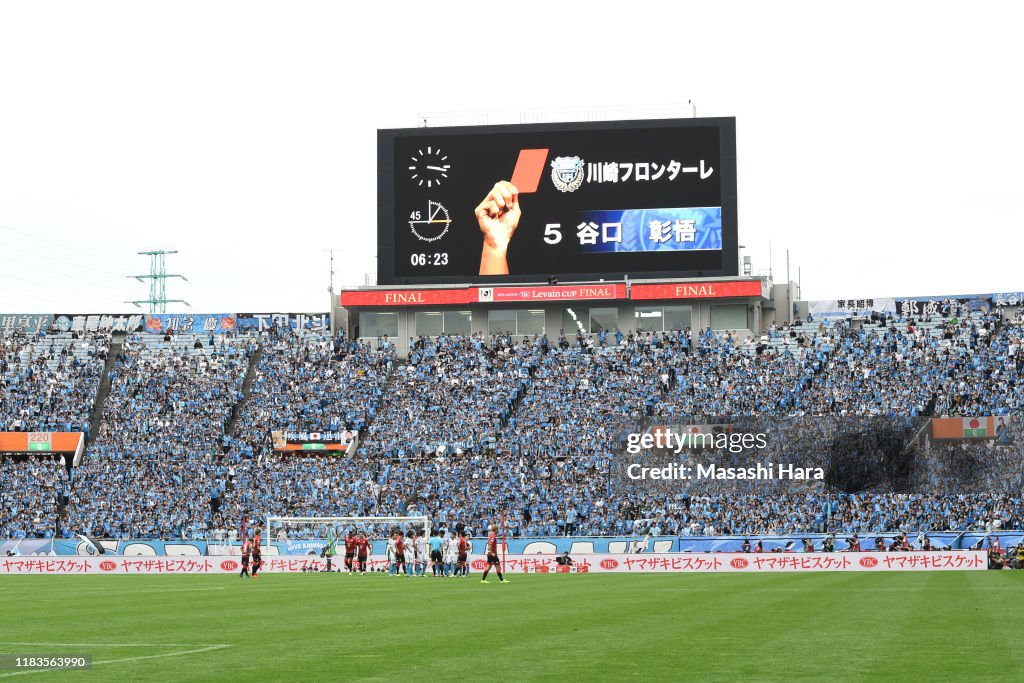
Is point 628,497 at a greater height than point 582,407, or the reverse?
point 582,407

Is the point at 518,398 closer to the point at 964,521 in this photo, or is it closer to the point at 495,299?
the point at 495,299

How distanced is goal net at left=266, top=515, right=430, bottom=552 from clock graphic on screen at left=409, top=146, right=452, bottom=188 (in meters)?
22.7

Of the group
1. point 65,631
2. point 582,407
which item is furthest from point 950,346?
point 65,631

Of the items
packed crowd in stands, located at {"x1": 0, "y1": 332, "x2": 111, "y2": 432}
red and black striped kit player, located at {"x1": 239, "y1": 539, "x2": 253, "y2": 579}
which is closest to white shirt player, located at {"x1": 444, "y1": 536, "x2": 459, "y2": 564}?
red and black striped kit player, located at {"x1": 239, "y1": 539, "x2": 253, "y2": 579}

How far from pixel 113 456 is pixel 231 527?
37.0 feet

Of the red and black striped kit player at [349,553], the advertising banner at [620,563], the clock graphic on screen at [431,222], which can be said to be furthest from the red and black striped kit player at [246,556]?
the clock graphic on screen at [431,222]

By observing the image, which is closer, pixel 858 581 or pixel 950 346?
pixel 858 581

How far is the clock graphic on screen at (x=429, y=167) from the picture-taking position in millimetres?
79312

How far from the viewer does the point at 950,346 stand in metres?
74.9

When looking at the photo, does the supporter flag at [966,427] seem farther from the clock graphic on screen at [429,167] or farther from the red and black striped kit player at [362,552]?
the clock graphic on screen at [429,167]

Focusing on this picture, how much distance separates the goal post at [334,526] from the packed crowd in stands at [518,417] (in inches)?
70.2

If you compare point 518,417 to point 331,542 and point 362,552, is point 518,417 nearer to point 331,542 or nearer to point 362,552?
point 331,542

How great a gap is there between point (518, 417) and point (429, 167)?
1590 centimetres

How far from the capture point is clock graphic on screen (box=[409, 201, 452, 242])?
260 feet
